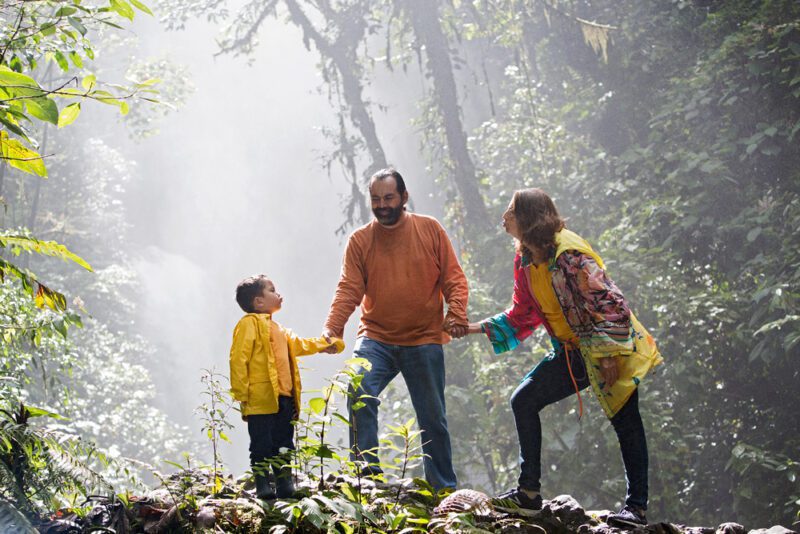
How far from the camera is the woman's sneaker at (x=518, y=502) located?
13.0 ft

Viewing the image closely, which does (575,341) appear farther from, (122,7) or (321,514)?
(122,7)

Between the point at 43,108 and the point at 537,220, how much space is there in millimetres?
2288

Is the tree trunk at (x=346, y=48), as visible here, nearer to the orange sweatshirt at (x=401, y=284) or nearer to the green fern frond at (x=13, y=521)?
the orange sweatshirt at (x=401, y=284)

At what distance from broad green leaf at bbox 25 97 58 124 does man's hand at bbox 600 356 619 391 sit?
2.56 metres

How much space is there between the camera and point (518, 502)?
404 cm

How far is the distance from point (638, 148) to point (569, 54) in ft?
11.5

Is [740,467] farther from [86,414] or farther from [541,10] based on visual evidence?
[86,414]

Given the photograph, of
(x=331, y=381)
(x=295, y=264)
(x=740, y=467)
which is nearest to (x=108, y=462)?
(x=331, y=381)

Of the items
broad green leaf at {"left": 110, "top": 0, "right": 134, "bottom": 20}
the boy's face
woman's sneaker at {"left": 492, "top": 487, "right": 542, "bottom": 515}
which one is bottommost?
woman's sneaker at {"left": 492, "top": 487, "right": 542, "bottom": 515}

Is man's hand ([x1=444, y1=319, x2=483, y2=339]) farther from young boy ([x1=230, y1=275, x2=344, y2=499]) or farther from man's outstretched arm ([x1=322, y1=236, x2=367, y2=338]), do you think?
young boy ([x1=230, y1=275, x2=344, y2=499])

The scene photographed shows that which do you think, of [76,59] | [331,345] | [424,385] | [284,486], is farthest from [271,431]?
[76,59]

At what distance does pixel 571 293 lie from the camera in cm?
386

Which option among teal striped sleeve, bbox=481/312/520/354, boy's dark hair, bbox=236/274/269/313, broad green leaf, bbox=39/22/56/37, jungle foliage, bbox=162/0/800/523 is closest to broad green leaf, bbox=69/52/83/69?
broad green leaf, bbox=39/22/56/37

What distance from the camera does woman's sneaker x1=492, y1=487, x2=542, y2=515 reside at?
395 cm
